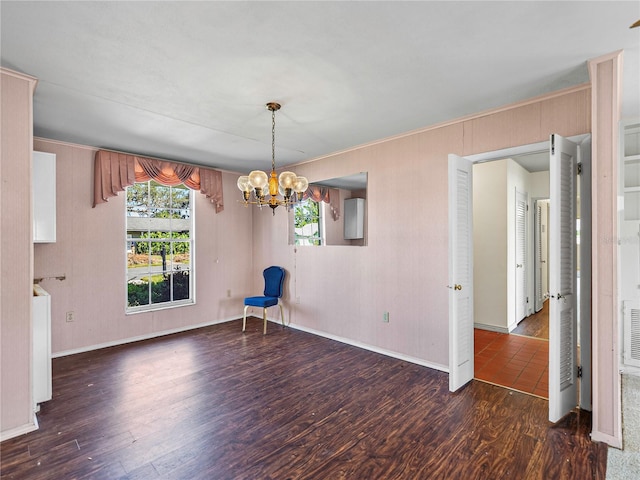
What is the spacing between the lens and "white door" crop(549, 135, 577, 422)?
237cm

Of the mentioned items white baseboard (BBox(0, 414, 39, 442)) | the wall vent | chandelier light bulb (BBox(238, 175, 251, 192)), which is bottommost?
white baseboard (BBox(0, 414, 39, 442))

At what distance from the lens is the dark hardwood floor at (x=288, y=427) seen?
1952 mm

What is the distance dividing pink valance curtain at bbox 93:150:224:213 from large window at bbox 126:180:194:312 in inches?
10.0

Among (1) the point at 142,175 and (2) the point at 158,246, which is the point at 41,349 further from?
(1) the point at 142,175

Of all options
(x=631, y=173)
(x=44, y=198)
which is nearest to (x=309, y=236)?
(x=44, y=198)

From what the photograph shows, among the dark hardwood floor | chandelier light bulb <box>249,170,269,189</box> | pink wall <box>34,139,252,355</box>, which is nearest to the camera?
the dark hardwood floor

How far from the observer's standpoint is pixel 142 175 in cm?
446

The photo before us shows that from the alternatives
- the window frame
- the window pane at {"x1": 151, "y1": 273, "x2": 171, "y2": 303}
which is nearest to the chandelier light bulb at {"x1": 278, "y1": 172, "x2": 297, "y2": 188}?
the window frame

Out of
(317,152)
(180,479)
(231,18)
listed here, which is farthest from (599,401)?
(317,152)

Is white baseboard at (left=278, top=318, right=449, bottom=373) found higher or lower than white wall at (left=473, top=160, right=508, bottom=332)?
lower

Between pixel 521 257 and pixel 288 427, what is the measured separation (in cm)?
464

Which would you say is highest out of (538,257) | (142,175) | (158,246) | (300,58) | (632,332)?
(300,58)

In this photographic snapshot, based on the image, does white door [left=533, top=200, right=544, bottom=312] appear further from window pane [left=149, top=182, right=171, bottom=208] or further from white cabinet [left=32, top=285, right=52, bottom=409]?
white cabinet [left=32, top=285, right=52, bottom=409]

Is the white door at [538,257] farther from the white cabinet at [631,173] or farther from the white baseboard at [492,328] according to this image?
the white cabinet at [631,173]
